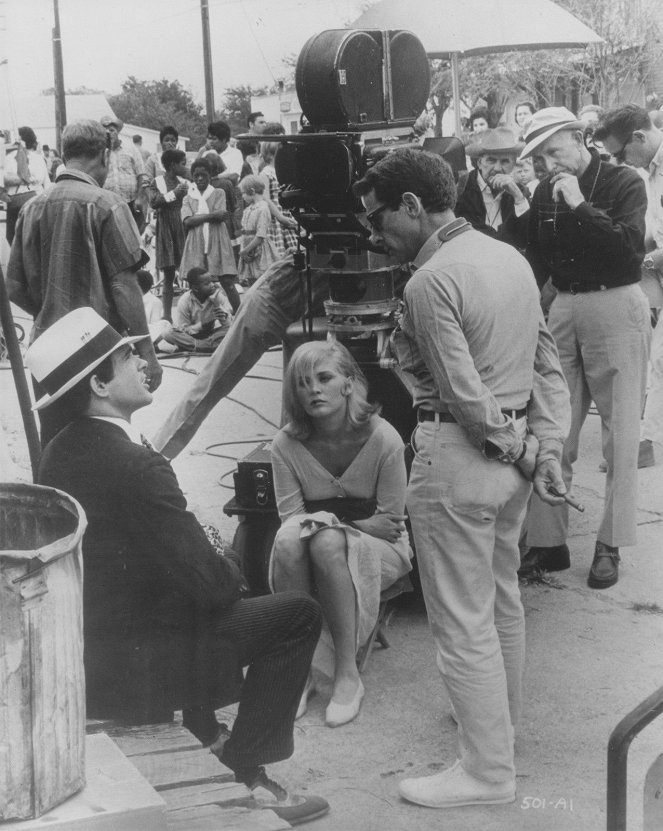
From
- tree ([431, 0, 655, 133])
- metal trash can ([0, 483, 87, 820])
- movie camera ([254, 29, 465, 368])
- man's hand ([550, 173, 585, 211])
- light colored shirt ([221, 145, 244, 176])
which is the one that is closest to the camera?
metal trash can ([0, 483, 87, 820])

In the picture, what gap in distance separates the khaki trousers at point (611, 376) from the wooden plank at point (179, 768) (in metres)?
2.36

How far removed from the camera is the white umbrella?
7.21m

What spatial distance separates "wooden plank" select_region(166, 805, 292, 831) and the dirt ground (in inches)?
23.5

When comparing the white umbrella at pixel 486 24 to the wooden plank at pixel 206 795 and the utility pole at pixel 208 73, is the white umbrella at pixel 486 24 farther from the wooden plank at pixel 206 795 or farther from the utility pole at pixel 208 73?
the wooden plank at pixel 206 795

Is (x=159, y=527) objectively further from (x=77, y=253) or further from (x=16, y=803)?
(x=77, y=253)

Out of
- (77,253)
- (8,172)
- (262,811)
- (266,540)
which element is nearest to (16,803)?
(262,811)

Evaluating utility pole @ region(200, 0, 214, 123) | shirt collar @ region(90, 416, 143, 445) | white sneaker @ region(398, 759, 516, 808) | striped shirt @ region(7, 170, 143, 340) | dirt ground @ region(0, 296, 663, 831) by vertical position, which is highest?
utility pole @ region(200, 0, 214, 123)

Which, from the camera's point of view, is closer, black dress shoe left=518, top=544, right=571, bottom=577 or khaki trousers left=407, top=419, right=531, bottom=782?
khaki trousers left=407, top=419, right=531, bottom=782

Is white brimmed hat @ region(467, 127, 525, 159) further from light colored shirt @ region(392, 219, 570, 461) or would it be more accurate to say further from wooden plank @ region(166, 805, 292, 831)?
wooden plank @ region(166, 805, 292, 831)

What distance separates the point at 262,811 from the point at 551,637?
194cm

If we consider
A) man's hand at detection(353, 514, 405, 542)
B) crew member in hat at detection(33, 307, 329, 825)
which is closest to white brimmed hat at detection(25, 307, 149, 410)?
crew member in hat at detection(33, 307, 329, 825)

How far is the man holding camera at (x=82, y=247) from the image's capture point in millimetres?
5215

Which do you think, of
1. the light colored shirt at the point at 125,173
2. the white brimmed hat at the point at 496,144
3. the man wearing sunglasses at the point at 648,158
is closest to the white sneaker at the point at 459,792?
the white brimmed hat at the point at 496,144

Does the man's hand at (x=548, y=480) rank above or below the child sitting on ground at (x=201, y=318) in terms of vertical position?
above
